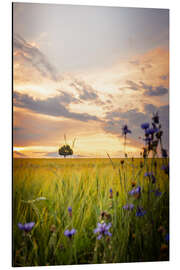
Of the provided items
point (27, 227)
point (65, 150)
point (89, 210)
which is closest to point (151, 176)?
point (89, 210)

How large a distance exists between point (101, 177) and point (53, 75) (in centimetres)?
123

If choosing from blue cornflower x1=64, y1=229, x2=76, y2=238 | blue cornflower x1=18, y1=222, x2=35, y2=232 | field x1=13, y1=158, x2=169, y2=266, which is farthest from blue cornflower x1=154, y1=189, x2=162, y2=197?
blue cornflower x1=18, y1=222, x2=35, y2=232

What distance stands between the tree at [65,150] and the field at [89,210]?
0.25 feet

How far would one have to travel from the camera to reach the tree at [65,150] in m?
3.66

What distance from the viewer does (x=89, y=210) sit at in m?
3.61

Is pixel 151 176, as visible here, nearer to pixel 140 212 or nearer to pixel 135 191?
pixel 135 191

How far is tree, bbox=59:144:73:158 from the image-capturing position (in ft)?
12.0

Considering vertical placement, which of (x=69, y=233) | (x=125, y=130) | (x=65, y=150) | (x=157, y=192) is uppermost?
(x=125, y=130)

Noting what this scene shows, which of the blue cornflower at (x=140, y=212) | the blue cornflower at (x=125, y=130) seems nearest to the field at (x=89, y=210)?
the blue cornflower at (x=140, y=212)

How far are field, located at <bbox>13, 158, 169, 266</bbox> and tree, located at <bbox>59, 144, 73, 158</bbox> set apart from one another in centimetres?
8

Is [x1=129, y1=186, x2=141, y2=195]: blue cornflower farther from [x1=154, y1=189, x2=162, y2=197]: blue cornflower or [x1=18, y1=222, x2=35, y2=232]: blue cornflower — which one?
[x1=18, y1=222, x2=35, y2=232]: blue cornflower

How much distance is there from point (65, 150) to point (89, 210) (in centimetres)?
69

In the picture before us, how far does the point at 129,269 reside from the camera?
359 cm
